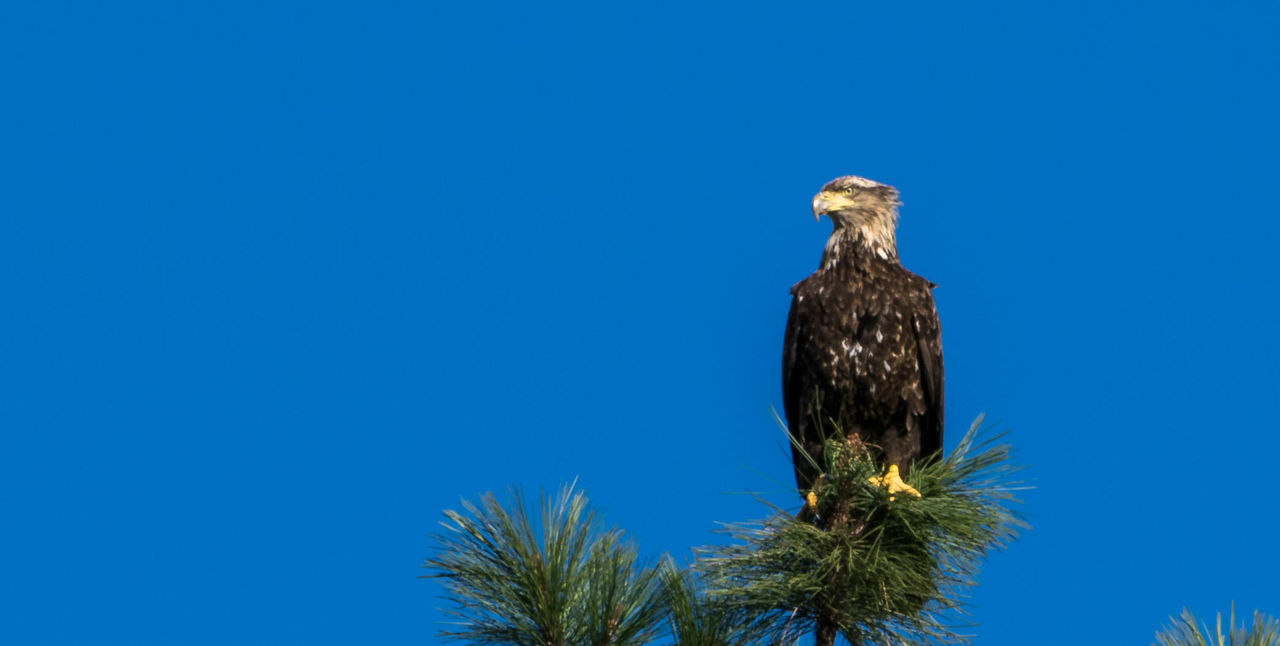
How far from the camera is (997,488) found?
5.48 m

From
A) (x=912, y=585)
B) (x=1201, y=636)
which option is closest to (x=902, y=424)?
(x=912, y=585)

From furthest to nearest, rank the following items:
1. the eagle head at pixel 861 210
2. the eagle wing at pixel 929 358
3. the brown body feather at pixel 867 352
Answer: the eagle head at pixel 861 210 → the eagle wing at pixel 929 358 → the brown body feather at pixel 867 352

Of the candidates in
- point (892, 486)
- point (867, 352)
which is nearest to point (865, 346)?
point (867, 352)

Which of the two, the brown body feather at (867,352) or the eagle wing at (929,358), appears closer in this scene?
the brown body feather at (867,352)

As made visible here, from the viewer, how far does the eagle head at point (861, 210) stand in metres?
7.84

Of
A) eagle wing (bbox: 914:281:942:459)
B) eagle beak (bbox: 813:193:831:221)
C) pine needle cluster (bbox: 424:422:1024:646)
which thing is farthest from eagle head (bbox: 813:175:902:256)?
pine needle cluster (bbox: 424:422:1024:646)

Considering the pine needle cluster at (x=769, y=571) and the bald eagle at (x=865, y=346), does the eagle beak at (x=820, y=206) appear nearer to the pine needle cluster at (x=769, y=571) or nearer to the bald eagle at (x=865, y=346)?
the bald eagle at (x=865, y=346)

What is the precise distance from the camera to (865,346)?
24.6 ft

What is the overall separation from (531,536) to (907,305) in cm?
359

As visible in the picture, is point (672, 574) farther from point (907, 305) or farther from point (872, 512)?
point (907, 305)

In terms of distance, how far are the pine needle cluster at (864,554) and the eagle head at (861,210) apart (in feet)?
7.86

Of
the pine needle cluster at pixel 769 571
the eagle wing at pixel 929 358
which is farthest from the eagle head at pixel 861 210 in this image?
the pine needle cluster at pixel 769 571

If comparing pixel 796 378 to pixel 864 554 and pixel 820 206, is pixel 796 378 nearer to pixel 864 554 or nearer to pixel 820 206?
pixel 820 206

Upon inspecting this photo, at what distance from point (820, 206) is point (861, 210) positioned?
21cm
